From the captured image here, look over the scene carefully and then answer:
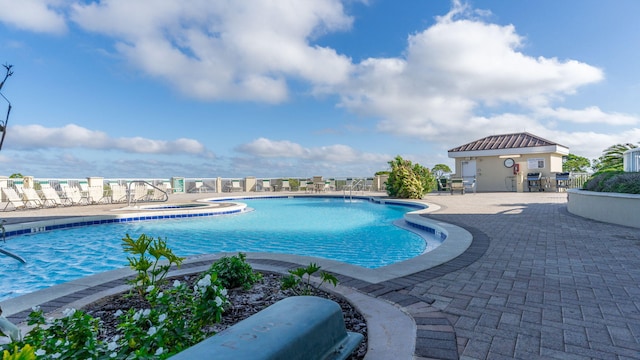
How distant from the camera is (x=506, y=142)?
19641 mm

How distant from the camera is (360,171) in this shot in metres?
23.4

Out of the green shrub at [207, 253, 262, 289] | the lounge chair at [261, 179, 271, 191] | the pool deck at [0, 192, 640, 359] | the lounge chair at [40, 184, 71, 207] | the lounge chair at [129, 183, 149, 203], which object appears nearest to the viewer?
the pool deck at [0, 192, 640, 359]

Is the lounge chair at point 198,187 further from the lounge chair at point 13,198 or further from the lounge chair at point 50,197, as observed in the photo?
the lounge chair at point 13,198

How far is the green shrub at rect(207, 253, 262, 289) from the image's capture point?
291 cm

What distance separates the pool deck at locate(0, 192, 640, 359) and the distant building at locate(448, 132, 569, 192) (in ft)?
49.5

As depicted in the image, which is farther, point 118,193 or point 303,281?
point 118,193

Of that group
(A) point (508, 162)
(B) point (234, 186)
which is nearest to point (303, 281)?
(A) point (508, 162)

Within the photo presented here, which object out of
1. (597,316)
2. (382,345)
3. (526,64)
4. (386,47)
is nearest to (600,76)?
(526,64)

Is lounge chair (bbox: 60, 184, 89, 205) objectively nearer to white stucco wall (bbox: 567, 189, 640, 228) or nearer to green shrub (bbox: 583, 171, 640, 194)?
white stucco wall (bbox: 567, 189, 640, 228)

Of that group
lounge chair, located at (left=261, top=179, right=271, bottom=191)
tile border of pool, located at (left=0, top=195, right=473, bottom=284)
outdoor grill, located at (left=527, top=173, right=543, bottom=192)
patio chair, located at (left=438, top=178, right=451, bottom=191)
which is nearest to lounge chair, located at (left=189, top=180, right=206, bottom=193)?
lounge chair, located at (left=261, top=179, right=271, bottom=191)

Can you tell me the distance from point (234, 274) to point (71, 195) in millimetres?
13053

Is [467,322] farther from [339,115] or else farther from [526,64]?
[339,115]

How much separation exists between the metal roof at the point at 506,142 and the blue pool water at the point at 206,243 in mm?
12843

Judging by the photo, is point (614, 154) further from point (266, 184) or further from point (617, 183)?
point (266, 184)
